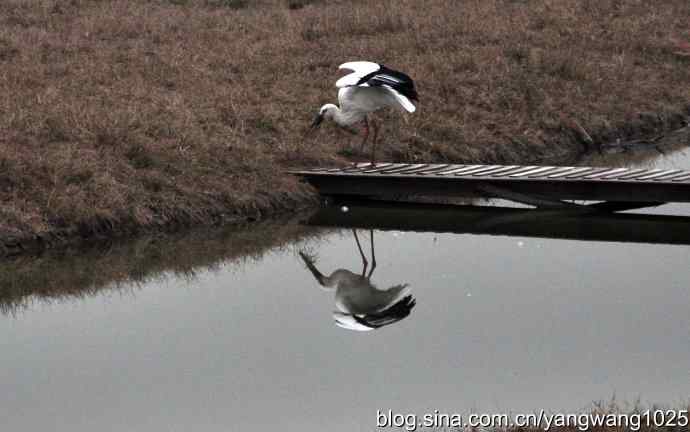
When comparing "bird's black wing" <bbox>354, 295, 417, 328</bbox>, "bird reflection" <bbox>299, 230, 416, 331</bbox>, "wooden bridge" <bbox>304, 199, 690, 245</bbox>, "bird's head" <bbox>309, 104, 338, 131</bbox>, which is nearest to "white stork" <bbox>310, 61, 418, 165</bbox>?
"bird's head" <bbox>309, 104, 338, 131</bbox>

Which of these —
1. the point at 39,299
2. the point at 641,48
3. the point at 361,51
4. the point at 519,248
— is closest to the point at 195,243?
the point at 39,299

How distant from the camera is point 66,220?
12.4 meters

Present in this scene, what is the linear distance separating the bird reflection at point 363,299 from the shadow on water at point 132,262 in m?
0.64

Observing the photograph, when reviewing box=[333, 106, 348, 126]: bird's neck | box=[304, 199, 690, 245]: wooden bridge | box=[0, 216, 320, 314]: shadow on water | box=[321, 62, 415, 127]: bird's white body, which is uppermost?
box=[321, 62, 415, 127]: bird's white body

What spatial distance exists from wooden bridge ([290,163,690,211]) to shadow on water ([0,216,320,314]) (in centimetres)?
81

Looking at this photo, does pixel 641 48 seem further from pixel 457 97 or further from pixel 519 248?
pixel 519 248

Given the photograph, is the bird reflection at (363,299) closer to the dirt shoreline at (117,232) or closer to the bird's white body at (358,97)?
the dirt shoreline at (117,232)

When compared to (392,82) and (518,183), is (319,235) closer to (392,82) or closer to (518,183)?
(392,82)

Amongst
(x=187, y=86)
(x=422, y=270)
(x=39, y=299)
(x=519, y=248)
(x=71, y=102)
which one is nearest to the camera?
(x=39, y=299)

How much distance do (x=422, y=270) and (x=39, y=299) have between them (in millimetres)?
3291

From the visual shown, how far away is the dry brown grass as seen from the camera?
13125mm

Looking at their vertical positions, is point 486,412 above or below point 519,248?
above

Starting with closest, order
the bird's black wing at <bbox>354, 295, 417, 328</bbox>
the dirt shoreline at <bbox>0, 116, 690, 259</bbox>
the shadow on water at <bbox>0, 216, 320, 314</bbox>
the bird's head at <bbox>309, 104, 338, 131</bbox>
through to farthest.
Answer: the bird's black wing at <bbox>354, 295, 417, 328</bbox>
the shadow on water at <bbox>0, 216, 320, 314</bbox>
the dirt shoreline at <bbox>0, 116, 690, 259</bbox>
the bird's head at <bbox>309, 104, 338, 131</bbox>

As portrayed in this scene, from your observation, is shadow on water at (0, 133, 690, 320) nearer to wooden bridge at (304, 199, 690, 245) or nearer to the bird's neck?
wooden bridge at (304, 199, 690, 245)
